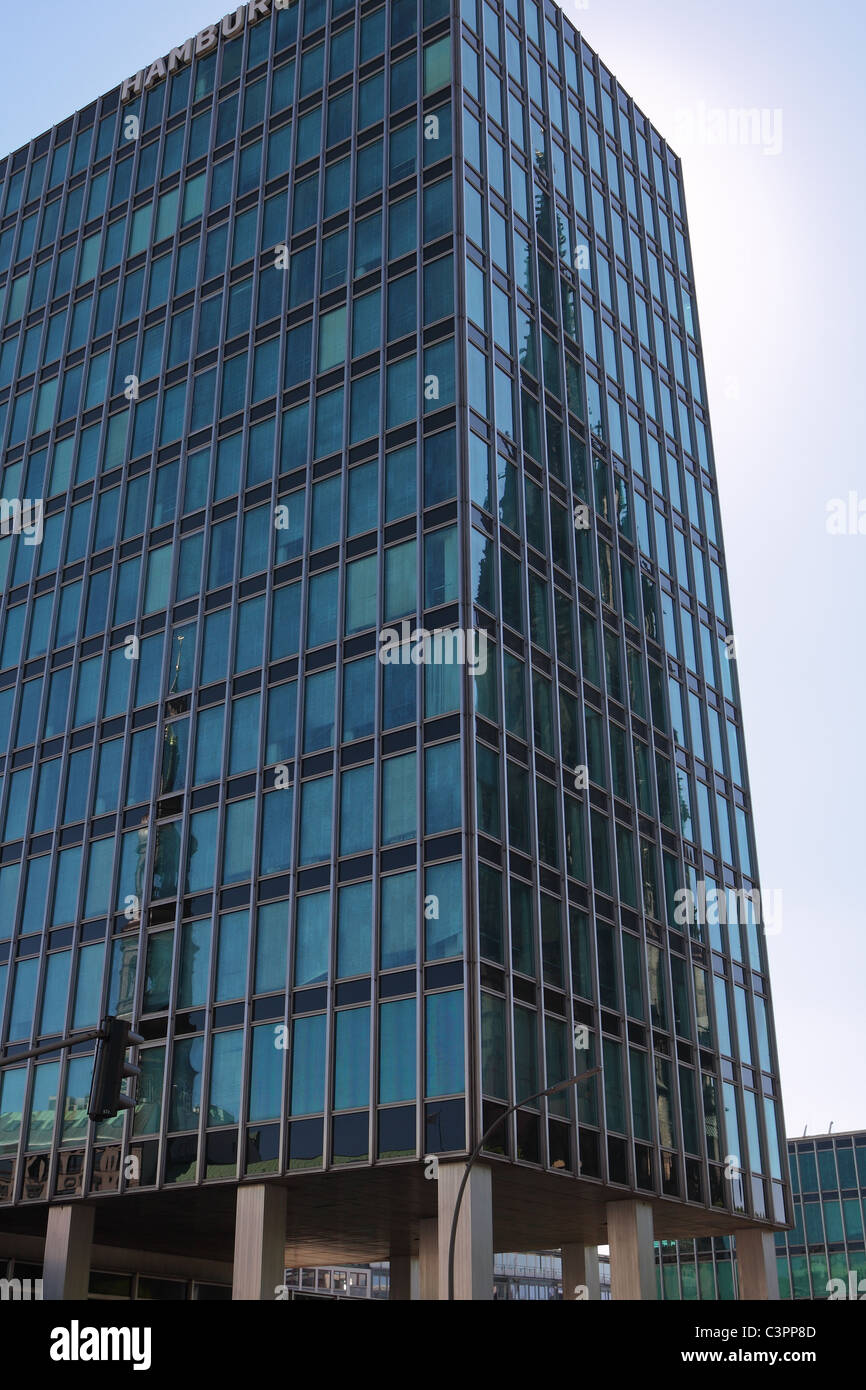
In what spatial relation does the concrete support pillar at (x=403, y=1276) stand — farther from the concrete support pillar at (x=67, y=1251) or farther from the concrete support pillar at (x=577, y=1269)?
the concrete support pillar at (x=67, y=1251)

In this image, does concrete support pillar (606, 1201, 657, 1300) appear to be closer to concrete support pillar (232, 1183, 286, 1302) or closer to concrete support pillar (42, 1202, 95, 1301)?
concrete support pillar (232, 1183, 286, 1302)

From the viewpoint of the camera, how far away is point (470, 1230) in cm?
3152

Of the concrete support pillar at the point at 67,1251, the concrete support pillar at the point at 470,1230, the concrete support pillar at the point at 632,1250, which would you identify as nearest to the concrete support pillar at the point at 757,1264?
the concrete support pillar at the point at 632,1250

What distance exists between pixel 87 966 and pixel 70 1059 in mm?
2767

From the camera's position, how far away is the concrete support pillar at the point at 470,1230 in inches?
1225

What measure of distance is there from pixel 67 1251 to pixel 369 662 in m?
18.8

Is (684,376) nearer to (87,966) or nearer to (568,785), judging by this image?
(568,785)

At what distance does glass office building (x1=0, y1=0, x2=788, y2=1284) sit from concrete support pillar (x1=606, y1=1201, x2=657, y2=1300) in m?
1.08

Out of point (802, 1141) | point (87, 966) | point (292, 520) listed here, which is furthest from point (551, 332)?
point (802, 1141)

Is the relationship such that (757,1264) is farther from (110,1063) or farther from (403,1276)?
(110,1063)

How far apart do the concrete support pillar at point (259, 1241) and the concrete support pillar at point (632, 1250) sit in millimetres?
9689

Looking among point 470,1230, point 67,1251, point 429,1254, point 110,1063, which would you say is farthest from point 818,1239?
point 110,1063

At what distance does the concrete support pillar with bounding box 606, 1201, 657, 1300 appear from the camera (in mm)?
37688

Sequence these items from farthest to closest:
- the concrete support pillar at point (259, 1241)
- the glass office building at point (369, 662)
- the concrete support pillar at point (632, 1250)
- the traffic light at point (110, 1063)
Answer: the concrete support pillar at point (632, 1250), the glass office building at point (369, 662), the concrete support pillar at point (259, 1241), the traffic light at point (110, 1063)
